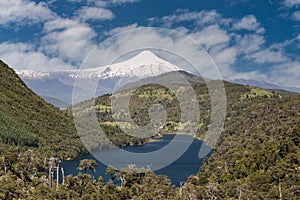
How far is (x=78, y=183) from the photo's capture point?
5103 cm

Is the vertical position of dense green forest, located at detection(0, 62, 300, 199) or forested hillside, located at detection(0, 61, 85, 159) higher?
forested hillside, located at detection(0, 61, 85, 159)

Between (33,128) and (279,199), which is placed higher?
(33,128)

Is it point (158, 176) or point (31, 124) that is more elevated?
point (31, 124)

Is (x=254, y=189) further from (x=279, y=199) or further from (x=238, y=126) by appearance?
(x=238, y=126)

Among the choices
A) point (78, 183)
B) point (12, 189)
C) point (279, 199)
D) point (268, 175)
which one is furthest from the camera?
point (268, 175)

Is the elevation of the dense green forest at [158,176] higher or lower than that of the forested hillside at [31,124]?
lower

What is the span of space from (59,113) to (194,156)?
85.9 metres

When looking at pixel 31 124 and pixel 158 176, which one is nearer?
pixel 158 176

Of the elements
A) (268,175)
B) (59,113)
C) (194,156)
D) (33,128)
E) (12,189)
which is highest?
(59,113)

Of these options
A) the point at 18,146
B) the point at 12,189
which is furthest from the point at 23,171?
the point at 18,146

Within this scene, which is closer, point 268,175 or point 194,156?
point 268,175

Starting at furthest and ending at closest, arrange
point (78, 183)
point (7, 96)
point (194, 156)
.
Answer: point (7, 96) < point (194, 156) < point (78, 183)

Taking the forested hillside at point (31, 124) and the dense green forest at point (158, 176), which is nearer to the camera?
the dense green forest at point (158, 176)

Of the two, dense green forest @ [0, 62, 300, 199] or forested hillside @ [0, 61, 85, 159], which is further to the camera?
forested hillside @ [0, 61, 85, 159]
